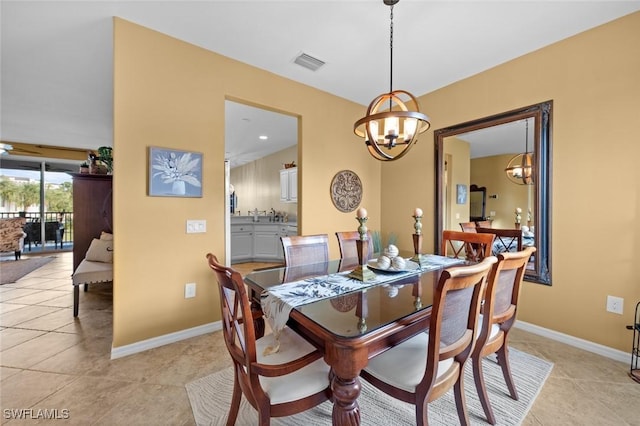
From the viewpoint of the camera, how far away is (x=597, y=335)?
7.09 ft

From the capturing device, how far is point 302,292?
140 cm

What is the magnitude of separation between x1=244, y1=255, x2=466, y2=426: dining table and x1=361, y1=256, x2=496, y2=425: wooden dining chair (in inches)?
5.0

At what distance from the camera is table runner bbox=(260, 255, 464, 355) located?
48.1 inches

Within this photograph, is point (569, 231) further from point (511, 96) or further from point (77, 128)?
point (77, 128)

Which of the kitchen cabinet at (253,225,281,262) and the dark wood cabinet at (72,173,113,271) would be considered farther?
the kitchen cabinet at (253,225,281,262)

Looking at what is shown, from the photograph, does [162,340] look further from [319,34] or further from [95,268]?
[319,34]

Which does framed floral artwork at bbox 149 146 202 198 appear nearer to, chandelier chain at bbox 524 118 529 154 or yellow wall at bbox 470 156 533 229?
yellow wall at bbox 470 156 533 229

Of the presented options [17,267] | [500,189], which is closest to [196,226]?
[500,189]

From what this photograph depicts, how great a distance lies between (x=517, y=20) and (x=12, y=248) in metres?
9.04

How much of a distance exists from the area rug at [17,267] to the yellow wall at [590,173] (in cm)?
727

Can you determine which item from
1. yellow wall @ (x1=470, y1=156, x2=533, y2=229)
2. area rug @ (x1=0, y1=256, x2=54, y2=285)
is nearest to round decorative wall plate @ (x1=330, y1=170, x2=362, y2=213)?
yellow wall @ (x1=470, y1=156, x2=533, y2=229)

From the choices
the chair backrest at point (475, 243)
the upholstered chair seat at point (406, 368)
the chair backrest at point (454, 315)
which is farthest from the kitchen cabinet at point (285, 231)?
the chair backrest at point (454, 315)

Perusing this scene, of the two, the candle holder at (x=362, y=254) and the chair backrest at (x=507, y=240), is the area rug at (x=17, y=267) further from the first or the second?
the chair backrest at (x=507, y=240)

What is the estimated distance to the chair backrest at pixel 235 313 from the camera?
1.01 meters
